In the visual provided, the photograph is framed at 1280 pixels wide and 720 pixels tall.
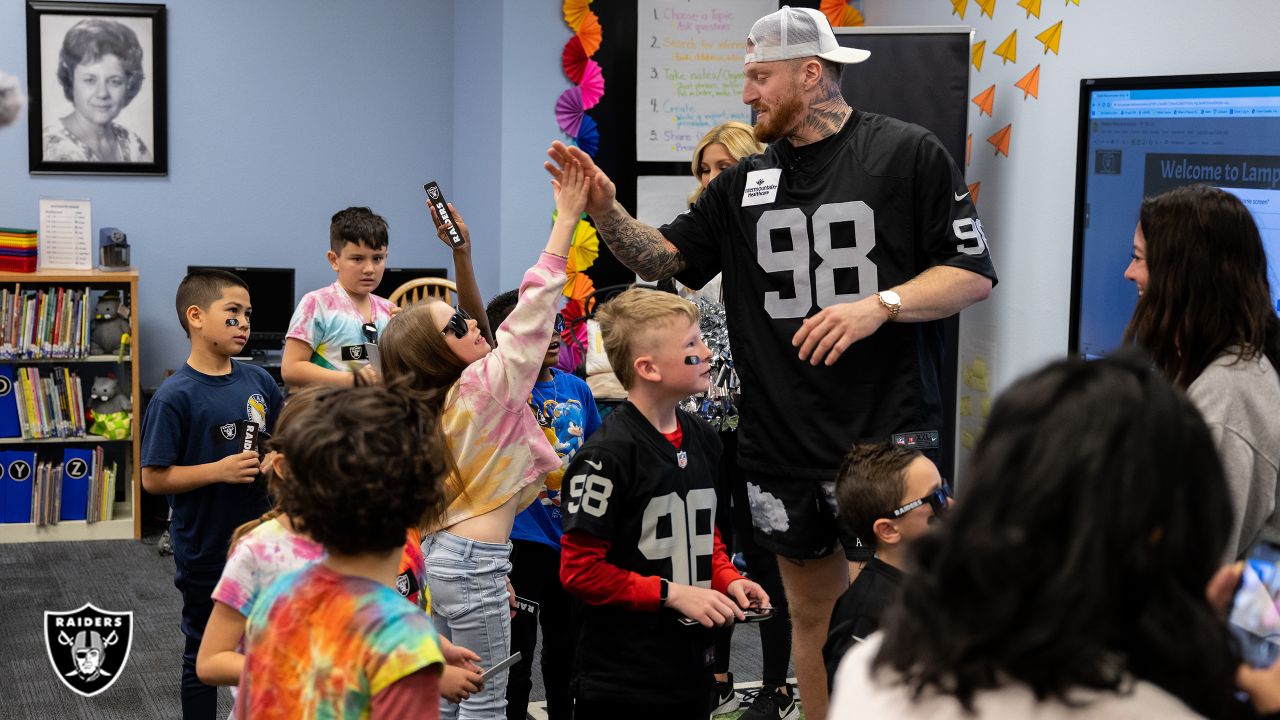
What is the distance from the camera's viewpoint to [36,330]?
16.9 ft

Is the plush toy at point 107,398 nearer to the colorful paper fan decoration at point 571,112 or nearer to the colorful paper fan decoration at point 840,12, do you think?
the colorful paper fan decoration at point 571,112

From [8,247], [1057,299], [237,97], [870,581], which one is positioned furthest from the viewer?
[237,97]

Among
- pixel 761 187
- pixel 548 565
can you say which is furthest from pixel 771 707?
pixel 761 187

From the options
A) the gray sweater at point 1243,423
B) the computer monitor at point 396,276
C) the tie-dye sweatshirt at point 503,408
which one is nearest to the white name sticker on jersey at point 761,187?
the tie-dye sweatshirt at point 503,408

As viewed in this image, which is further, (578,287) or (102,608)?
(578,287)

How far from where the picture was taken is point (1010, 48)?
13.6 ft

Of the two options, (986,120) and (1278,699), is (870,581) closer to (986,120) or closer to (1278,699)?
(1278,699)

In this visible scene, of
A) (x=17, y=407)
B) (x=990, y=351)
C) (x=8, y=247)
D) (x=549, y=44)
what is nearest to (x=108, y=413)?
(x=17, y=407)

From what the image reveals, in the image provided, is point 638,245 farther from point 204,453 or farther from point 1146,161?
point 1146,161

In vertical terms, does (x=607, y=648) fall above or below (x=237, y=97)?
below

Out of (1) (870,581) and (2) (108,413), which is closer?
(1) (870,581)

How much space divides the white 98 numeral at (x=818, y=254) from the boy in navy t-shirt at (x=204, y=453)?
3.73 ft

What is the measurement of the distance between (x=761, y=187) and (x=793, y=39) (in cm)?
30

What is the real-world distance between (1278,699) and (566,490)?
4.56ft
